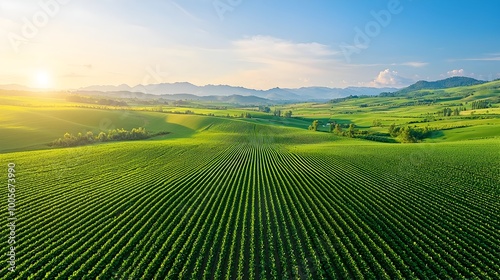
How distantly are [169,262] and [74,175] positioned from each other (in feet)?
102

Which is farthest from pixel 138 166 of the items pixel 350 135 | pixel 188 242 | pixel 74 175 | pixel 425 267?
pixel 350 135

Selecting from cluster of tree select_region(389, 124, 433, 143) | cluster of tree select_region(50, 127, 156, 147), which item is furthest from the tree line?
cluster of tree select_region(389, 124, 433, 143)

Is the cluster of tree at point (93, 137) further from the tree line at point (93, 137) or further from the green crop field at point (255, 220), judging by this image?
the green crop field at point (255, 220)

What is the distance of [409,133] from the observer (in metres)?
99.8

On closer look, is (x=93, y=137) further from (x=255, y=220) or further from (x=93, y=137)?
(x=255, y=220)

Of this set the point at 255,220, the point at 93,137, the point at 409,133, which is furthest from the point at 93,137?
the point at 409,133

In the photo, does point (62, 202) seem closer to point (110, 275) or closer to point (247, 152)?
point (110, 275)

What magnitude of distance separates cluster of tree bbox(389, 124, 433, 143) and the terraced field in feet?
163

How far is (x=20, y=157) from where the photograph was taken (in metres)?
55.5

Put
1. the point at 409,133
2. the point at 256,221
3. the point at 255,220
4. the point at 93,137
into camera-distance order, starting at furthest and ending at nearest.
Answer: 1. the point at 409,133
2. the point at 93,137
3. the point at 255,220
4. the point at 256,221

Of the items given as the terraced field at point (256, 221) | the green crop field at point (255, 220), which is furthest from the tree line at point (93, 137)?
the terraced field at point (256, 221)

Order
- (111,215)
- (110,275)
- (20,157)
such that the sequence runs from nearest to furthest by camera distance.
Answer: (110,275) < (111,215) < (20,157)

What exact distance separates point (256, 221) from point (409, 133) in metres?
90.8

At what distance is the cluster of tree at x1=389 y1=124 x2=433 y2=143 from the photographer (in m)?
99.1
